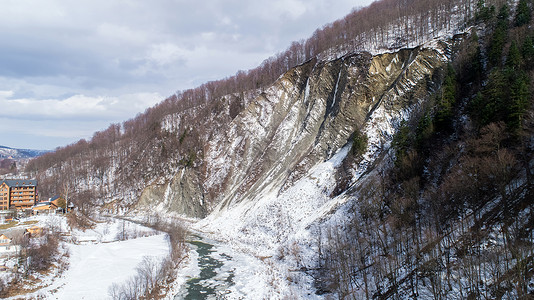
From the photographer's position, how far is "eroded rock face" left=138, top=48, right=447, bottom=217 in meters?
45.2

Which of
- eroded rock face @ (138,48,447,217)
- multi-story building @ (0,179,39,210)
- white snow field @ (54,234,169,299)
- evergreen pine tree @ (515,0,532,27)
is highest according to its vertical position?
evergreen pine tree @ (515,0,532,27)

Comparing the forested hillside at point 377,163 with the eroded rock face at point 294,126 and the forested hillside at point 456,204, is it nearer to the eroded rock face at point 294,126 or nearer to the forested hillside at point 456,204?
the forested hillside at point 456,204

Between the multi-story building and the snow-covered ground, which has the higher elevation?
the multi-story building

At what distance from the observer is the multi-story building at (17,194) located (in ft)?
209

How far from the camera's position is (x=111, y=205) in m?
80.1

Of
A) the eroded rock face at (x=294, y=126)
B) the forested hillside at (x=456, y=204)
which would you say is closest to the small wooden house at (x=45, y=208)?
the eroded rock face at (x=294, y=126)

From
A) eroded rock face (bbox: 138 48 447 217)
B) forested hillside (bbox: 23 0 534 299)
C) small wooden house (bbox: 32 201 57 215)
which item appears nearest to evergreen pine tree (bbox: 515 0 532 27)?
forested hillside (bbox: 23 0 534 299)

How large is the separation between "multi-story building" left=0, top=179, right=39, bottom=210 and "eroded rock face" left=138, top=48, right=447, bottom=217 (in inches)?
921

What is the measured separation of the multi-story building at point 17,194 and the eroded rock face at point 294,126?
921 inches

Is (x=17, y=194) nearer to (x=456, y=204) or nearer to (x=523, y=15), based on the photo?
(x=456, y=204)

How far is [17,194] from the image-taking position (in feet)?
215

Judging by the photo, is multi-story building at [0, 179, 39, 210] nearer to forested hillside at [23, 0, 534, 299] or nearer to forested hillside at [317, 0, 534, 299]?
forested hillside at [23, 0, 534, 299]

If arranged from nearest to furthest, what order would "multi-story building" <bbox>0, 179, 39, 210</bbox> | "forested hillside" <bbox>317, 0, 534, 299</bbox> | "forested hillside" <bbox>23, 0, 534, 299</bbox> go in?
"forested hillside" <bbox>317, 0, 534, 299</bbox> < "forested hillside" <bbox>23, 0, 534, 299</bbox> < "multi-story building" <bbox>0, 179, 39, 210</bbox>

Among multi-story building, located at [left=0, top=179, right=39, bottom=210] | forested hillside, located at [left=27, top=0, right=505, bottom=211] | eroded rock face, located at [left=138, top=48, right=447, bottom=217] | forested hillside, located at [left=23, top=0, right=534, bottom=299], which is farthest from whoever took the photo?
multi-story building, located at [left=0, top=179, right=39, bottom=210]
